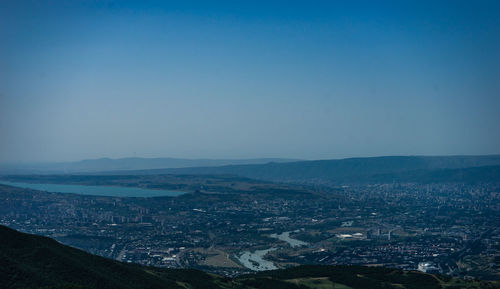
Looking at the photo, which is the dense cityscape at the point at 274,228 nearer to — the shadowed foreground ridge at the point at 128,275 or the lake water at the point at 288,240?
the lake water at the point at 288,240

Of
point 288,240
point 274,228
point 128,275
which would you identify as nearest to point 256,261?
point 288,240

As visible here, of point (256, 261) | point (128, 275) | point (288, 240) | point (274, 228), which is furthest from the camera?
point (274, 228)

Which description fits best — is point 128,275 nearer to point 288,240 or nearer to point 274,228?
point 288,240

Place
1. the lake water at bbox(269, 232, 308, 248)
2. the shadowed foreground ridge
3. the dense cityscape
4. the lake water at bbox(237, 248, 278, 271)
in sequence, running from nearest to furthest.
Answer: the shadowed foreground ridge < the lake water at bbox(237, 248, 278, 271) < the dense cityscape < the lake water at bbox(269, 232, 308, 248)

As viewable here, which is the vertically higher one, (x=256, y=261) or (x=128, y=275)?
(x=128, y=275)

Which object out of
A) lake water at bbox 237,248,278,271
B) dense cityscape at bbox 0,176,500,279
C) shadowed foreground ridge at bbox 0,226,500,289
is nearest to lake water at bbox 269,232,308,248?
dense cityscape at bbox 0,176,500,279

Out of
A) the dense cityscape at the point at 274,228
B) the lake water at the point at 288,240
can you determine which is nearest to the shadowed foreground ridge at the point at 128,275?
the dense cityscape at the point at 274,228

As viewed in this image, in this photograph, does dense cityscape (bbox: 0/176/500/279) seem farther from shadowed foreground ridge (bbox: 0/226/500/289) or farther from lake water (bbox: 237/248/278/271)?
shadowed foreground ridge (bbox: 0/226/500/289)
